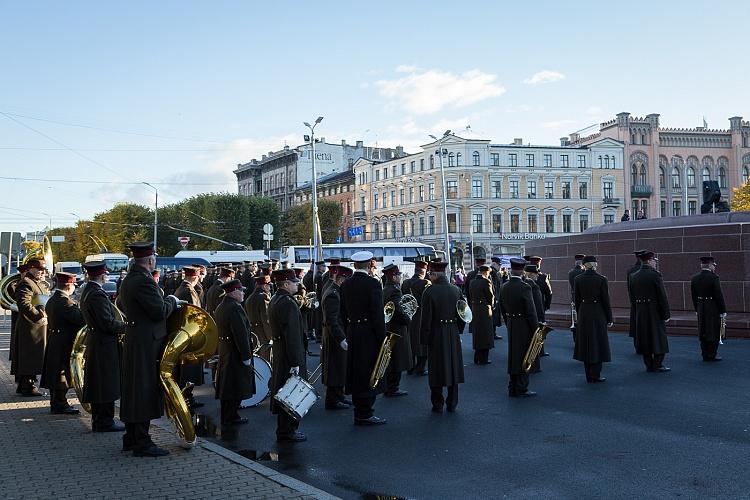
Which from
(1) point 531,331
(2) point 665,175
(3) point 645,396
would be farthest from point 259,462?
(2) point 665,175

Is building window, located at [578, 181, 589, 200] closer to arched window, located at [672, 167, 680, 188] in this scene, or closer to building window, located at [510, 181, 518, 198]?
building window, located at [510, 181, 518, 198]

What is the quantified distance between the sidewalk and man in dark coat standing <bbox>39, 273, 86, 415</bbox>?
3.23ft

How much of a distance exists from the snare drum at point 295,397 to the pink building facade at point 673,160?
80878mm

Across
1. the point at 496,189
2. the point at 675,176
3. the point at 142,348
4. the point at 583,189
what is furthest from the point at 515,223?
the point at 142,348

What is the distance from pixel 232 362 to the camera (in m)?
9.48

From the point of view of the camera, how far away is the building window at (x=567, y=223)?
82250 mm

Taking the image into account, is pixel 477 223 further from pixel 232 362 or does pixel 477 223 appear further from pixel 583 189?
pixel 232 362

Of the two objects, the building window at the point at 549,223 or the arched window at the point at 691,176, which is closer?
the building window at the point at 549,223

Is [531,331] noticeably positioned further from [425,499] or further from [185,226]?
[185,226]

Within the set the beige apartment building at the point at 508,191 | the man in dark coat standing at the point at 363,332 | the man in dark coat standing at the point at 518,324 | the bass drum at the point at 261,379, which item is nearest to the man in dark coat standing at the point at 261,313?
the bass drum at the point at 261,379

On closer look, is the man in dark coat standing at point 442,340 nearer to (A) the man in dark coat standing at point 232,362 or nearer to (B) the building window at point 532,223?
(A) the man in dark coat standing at point 232,362

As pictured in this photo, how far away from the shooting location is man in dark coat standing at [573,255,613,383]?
38.7 ft

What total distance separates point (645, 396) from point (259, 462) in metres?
5.64

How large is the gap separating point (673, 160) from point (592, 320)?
8122cm
